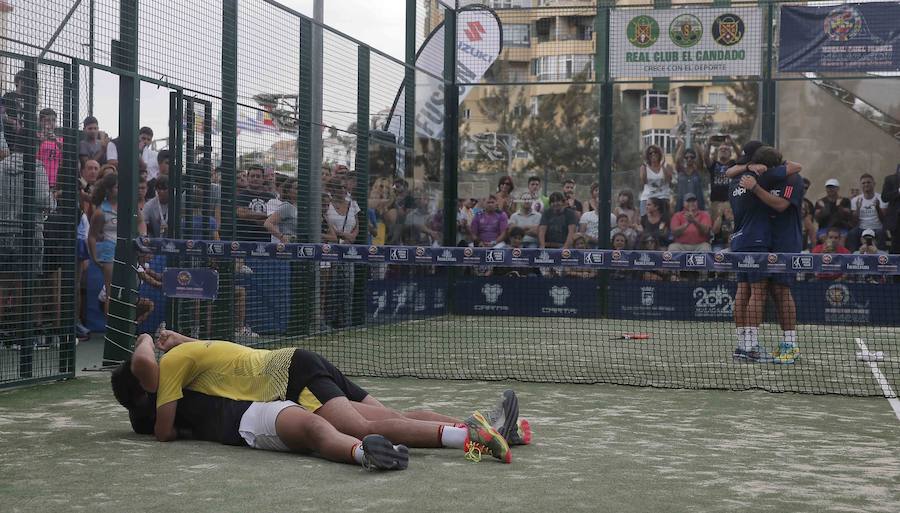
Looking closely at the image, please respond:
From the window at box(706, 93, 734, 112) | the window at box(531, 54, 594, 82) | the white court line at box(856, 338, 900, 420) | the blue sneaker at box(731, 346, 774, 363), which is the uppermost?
the window at box(531, 54, 594, 82)

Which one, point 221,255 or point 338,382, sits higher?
point 221,255

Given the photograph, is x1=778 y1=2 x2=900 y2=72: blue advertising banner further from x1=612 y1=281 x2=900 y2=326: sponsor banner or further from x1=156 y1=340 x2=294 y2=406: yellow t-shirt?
x1=156 y1=340 x2=294 y2=406: yellow t-shirt

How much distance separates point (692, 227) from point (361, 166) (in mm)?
5785

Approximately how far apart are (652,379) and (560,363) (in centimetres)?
136

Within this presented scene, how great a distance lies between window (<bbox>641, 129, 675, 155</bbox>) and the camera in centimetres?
1805

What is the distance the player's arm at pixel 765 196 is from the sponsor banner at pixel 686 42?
7.03 metres

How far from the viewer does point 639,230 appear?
17.9m

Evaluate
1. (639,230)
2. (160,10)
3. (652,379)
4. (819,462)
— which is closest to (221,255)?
(160,10)

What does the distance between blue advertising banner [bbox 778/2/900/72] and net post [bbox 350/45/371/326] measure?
21.6 feet

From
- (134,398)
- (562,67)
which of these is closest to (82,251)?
(134,398)

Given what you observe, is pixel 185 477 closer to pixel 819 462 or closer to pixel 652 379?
pixel 819 462

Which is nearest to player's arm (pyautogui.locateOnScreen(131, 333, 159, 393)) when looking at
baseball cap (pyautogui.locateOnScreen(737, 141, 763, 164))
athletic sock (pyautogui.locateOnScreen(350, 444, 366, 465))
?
athletic sock (pyautogui.locateOnScreen(350, 444, 366, 465))

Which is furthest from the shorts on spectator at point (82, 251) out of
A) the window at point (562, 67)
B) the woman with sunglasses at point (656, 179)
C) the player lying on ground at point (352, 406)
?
the woman with sunglasses at point (656, 179)

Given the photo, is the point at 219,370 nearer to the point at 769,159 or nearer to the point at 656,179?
the point at 769,159
